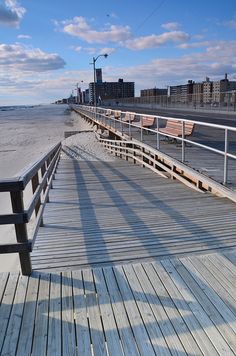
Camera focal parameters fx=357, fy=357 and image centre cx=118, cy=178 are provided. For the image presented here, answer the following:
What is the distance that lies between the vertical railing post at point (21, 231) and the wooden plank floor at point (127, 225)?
207 millimetres

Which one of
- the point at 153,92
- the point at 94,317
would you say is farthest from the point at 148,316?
the point at 153,92

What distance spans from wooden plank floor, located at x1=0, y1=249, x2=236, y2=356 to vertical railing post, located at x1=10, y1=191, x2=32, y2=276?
0.32ft

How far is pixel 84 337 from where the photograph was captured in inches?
111

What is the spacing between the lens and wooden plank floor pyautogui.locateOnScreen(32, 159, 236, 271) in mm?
4266

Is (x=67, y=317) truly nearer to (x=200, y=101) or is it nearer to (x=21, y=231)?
(x=21, y=231)

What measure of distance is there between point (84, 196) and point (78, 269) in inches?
146

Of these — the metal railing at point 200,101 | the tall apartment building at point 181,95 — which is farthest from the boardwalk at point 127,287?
the tall apartment building at point 181,95

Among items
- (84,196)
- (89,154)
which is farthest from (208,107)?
(84,196)

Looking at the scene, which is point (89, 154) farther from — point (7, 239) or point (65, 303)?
point (65, 303)

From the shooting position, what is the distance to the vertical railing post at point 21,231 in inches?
140

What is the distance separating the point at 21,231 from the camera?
366cm

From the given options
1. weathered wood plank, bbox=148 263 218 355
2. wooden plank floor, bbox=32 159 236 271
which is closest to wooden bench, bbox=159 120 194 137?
wooden plank floor, bbox=32 159 236 271

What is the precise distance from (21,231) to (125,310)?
1335mm

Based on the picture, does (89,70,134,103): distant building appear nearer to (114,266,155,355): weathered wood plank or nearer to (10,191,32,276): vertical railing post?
(10,191,32,276): vertical railing post
